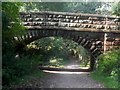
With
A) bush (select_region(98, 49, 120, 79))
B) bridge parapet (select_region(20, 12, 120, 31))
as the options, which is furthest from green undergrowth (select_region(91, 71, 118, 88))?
bridge parapet (select_region(20, 12, 120, 31))

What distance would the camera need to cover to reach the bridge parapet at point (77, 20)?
1906 cm

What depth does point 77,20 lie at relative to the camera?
19.2 m

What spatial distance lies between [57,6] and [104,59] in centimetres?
1417

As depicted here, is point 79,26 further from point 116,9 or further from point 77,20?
point 116,9

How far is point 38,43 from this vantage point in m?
28.5

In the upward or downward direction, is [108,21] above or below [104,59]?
above

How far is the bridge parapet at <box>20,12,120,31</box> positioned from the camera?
19.1 metres

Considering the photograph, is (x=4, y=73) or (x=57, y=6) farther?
(x=57, y=6)

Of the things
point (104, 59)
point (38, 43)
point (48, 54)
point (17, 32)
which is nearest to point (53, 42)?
point (48, 54)

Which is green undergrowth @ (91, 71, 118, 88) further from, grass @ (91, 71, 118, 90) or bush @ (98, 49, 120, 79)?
bush @ (98, 49, 120, 79)

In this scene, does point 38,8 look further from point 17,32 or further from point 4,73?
point 4,73

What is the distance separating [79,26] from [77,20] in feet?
1.07

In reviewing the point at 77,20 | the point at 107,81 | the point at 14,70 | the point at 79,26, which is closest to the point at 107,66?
the point at 107,81

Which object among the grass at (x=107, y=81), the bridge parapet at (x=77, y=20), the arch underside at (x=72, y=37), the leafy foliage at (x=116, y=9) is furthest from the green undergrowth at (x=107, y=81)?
the leafy foliage at (x=116, y=9)
